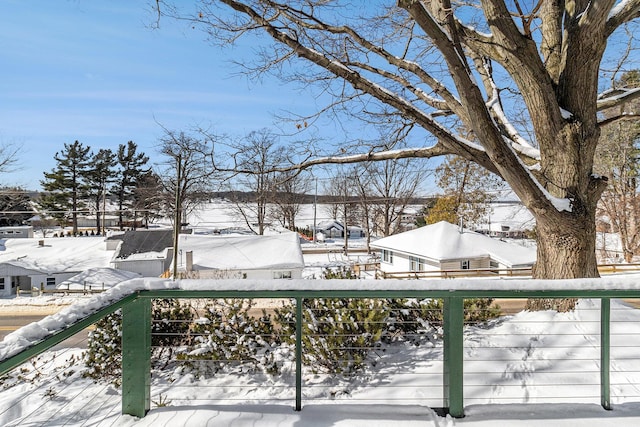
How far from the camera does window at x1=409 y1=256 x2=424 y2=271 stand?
17.6 meters

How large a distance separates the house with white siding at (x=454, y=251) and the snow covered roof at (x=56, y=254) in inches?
609

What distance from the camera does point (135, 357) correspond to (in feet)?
7.27

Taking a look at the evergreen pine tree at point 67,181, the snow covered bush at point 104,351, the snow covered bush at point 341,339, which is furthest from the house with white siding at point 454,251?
the evergreen pine tree at point 67,181

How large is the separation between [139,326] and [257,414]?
91 cm

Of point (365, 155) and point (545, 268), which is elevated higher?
point (365, 155)

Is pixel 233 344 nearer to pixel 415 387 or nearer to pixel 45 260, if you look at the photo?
pixel 415 387

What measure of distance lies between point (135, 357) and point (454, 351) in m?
1.98

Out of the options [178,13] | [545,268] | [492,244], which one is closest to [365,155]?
[545,268]

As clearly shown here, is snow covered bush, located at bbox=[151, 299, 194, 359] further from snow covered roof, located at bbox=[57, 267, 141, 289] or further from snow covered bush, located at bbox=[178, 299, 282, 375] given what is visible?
snow covered roof, located at bbox=[57, 267, 141, 289]

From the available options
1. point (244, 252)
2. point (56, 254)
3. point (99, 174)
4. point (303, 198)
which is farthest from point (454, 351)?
point (99, 174)

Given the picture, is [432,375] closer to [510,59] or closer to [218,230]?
[510,59]

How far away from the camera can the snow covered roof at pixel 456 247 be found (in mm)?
16047

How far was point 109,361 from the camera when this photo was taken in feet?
15.1

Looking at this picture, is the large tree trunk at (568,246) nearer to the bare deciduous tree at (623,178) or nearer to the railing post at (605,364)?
the railing post at (605,364)
